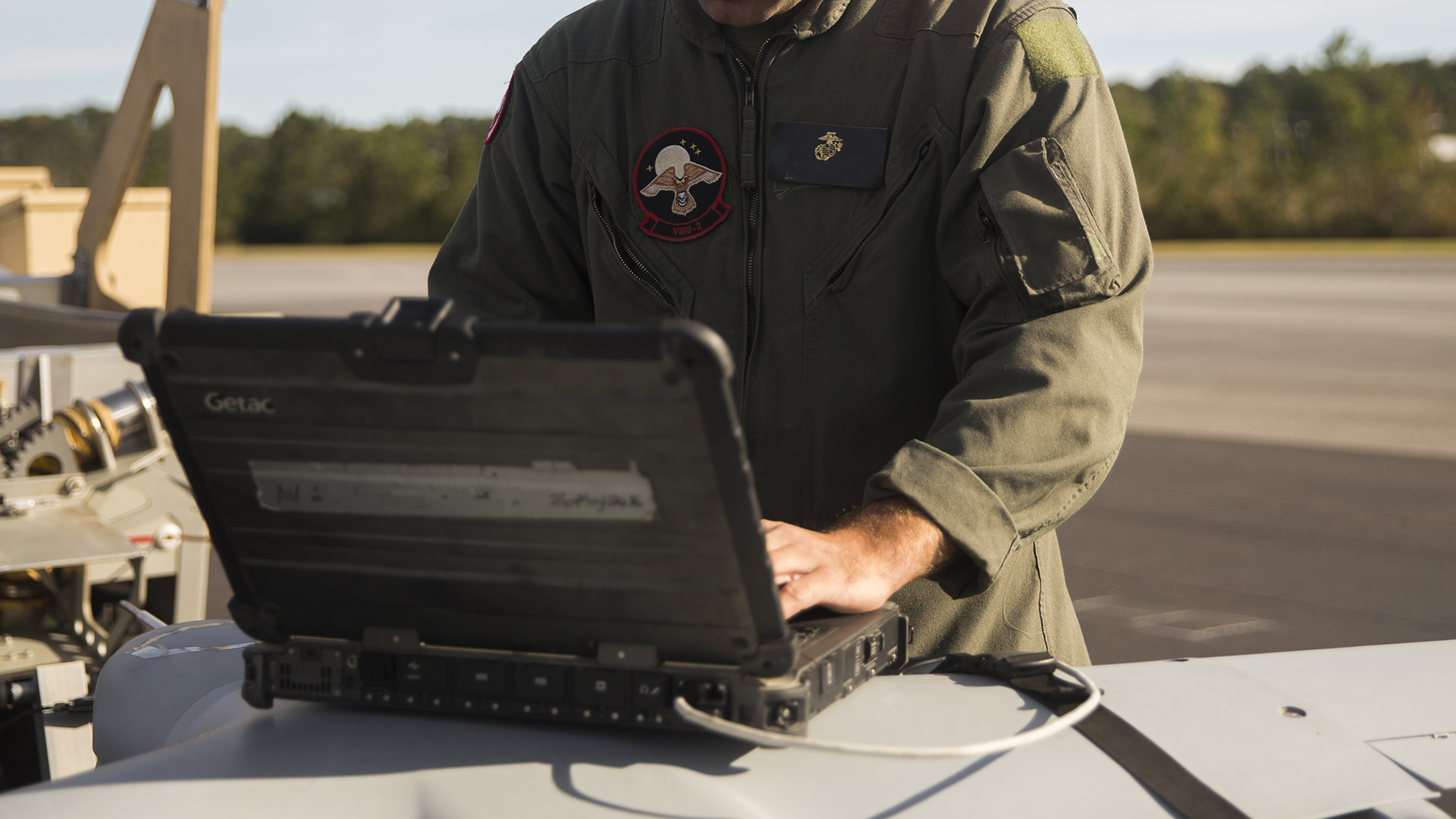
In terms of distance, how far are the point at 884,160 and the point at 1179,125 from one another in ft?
155

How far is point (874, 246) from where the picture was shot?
1.44 m

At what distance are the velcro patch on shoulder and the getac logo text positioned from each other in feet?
2.82

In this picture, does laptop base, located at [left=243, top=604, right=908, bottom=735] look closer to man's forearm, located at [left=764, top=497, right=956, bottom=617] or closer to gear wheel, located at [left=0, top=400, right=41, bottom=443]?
man's forearm, located at [left=764, top=497, right=956, bottom=617]

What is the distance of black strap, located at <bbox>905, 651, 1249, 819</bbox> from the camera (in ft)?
2.93

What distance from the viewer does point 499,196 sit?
167 cm

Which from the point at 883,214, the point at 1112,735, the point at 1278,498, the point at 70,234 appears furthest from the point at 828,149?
the point at 70,234

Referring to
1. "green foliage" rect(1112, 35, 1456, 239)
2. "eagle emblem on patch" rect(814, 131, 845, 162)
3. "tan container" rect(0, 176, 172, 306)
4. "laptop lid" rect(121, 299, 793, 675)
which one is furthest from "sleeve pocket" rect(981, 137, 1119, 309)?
"green foliage" rect(1112, 35, 1456, 239)

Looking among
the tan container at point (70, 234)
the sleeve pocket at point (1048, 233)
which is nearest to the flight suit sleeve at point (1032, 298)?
the sleeve pocket at point (1048, 233)

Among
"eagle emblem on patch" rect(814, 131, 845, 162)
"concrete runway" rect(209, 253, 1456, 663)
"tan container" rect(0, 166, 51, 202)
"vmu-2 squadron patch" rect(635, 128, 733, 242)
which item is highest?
"tan container" rect(0, 166, 51, 202)

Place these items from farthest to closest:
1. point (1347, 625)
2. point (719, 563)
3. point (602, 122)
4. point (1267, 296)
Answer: point (1267, 296)
point (1347, 625)
point (602, 122)
point (719, 563)

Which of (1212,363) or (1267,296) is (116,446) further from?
(1267,296)

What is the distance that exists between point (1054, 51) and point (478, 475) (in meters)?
0.85

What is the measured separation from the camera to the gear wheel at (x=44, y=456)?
2520 millimetres

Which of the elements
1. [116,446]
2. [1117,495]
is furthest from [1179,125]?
[116,446]
